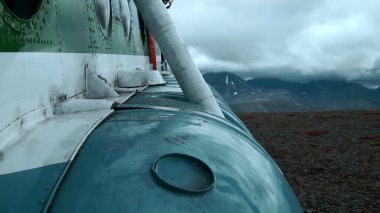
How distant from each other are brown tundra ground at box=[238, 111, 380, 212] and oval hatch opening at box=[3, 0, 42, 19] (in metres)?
7.74

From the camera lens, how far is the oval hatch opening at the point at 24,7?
2.98m

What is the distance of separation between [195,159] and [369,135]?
18810 mm

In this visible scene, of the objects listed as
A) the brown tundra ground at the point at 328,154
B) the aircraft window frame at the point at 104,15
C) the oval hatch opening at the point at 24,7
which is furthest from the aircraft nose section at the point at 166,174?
the brown tundra ground at the point at 328,154

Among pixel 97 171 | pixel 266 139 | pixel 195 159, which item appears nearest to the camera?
pixel 97 171

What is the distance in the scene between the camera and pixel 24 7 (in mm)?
3088

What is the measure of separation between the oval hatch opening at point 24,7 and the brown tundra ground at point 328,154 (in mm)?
7741

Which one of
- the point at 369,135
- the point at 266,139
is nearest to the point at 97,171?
the point at 266,139

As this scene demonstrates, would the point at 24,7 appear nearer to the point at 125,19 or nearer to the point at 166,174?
the point at 166,174

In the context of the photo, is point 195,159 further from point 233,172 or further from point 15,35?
point 15,35

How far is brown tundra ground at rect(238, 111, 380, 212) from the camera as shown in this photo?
10.2m

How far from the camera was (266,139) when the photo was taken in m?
18.7

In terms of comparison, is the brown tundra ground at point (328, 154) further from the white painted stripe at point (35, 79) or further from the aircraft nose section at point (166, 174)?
the aircraft nose section at point (166, 174)

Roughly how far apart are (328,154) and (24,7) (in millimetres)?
14251

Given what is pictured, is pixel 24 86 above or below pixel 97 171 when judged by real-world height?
above
